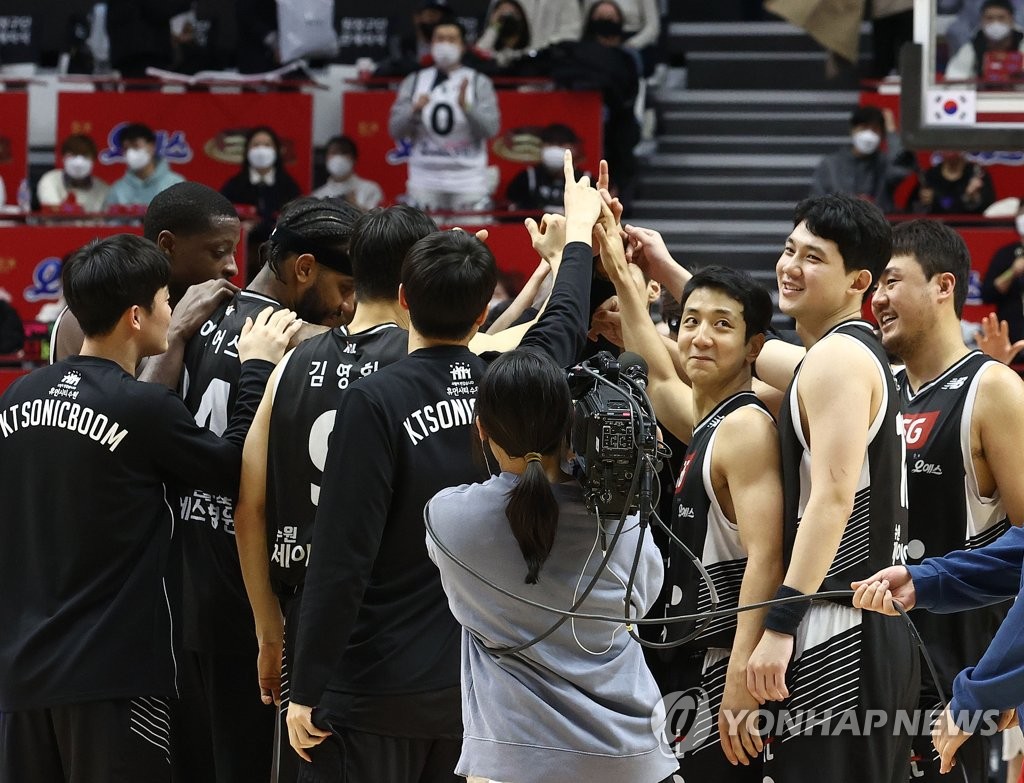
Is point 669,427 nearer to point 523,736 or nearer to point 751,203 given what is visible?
point 523,736

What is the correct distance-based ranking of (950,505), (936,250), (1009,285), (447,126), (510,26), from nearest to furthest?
1. (950,505)
2. (936,250)
3. (1009,285)
4. (447,126)
5. (510,26)

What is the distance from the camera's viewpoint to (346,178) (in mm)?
11820

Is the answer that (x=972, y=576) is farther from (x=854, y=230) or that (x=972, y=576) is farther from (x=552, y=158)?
(x=552, y=158)

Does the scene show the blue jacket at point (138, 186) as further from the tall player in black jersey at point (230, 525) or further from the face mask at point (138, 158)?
the tall player in black jersey at point (230, 525)

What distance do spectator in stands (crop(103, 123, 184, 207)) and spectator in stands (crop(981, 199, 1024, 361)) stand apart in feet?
21.4

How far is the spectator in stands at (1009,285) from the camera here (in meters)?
9.62

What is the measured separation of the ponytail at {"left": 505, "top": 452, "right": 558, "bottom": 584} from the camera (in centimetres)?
275

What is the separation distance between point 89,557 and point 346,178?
864cm

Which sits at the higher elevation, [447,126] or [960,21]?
[960,21]

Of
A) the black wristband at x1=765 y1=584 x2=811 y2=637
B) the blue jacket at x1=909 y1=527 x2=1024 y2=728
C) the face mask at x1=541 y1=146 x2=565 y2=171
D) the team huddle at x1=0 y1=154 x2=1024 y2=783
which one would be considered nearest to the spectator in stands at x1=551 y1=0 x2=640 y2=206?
the face mask at x1=541 y1=146 x2=565 y2=171

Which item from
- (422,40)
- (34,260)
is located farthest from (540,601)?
(422,40)

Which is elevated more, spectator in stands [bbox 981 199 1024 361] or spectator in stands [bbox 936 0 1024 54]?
spectator in stands [bbox 936 0 1024 54]

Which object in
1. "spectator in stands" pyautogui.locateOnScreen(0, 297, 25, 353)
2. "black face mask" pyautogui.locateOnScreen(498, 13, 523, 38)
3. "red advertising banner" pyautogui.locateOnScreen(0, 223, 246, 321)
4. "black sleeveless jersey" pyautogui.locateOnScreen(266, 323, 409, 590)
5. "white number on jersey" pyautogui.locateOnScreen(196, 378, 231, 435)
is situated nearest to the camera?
"black sleeveless jersey" pyautogui.locateOnScreen(266, 323, 409, 590)

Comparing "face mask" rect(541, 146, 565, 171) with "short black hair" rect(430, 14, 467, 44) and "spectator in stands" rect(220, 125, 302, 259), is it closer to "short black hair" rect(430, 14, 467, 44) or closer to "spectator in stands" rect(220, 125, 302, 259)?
"short black hair" rect(430, 14, 467, 44)
